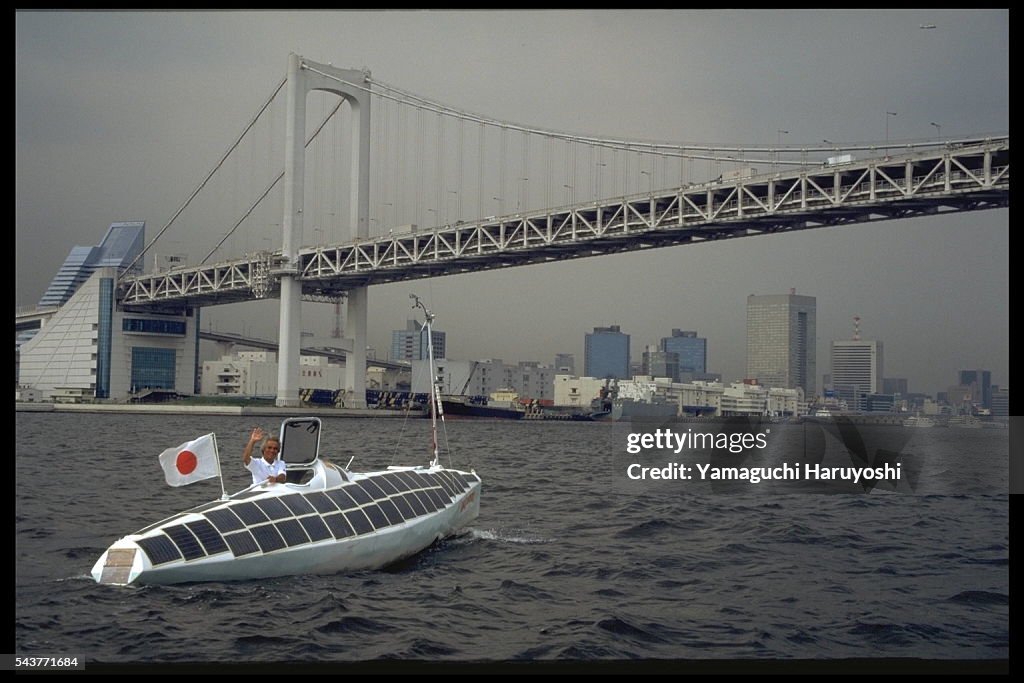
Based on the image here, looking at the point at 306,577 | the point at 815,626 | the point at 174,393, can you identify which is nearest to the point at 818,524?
the point at 815,626

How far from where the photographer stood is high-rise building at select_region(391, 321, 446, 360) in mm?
18531

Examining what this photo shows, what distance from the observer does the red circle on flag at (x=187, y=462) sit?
39.4 ft

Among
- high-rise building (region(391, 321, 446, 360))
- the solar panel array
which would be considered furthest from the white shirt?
high-rise building (region(391, 321, 446, 360))

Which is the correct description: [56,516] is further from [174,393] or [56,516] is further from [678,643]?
[174,393]

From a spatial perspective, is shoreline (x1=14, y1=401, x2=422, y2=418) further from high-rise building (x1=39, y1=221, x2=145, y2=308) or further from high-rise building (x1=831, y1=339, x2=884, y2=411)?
high-rise building (x1=831, y1=339, x2=884, y2=411)

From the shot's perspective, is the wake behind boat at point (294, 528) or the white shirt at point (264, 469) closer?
the wake behind boat at point (294, 528)

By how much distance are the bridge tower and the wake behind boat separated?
33.6 ft

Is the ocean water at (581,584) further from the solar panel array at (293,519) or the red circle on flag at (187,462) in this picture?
the red circle on flag at (187,462)

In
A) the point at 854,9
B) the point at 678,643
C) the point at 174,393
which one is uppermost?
the point at 854,9

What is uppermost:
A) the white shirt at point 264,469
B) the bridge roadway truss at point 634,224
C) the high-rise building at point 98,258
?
the bridge roadway truss at point 634,224

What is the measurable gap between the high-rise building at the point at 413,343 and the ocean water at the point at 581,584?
7.73 feet

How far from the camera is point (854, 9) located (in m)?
10.5

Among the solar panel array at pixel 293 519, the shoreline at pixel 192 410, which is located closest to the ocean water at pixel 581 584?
the solar panel array at pixel 293 519

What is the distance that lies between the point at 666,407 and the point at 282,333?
18751 mm
